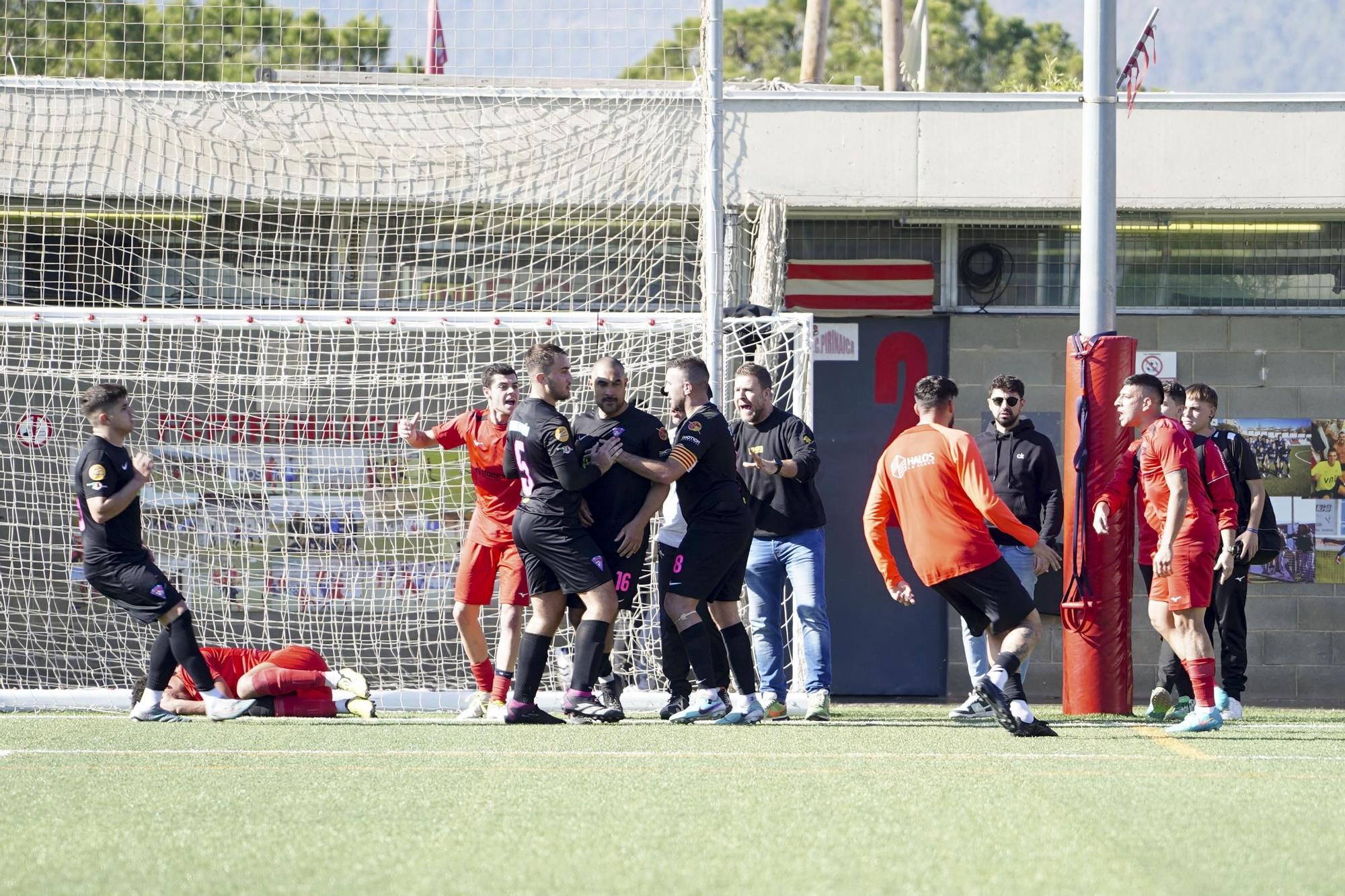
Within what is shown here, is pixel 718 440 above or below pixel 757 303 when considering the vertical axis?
below

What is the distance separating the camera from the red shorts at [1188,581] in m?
7.38

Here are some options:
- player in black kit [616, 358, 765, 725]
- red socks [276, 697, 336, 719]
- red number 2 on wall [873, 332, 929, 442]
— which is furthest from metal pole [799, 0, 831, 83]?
red socks [276, 697, 336, 719]

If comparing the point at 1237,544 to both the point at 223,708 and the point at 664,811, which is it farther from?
the point at 223,708

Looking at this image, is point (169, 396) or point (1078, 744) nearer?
point (1078, 744)

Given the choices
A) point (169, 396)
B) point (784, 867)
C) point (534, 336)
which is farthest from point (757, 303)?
point (784, 867)

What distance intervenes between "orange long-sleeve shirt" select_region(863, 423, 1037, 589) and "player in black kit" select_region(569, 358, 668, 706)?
4.07ft

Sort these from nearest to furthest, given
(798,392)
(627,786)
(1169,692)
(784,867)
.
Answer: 1. (784,867)
2. (627,786)
3. (1169,692)
4. (798,392)

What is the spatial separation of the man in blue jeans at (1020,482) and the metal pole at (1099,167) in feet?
2.05

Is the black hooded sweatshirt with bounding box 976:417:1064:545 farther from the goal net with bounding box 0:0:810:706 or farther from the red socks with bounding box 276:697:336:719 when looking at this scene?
the red socks with bounding box 276:697:336:719

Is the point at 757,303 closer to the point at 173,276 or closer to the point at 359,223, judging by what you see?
the point at 359,223

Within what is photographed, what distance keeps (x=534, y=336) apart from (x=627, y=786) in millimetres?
5635

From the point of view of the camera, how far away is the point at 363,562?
10.8 metres

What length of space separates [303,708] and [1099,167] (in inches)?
215

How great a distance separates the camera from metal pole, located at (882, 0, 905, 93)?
49.6 feet
